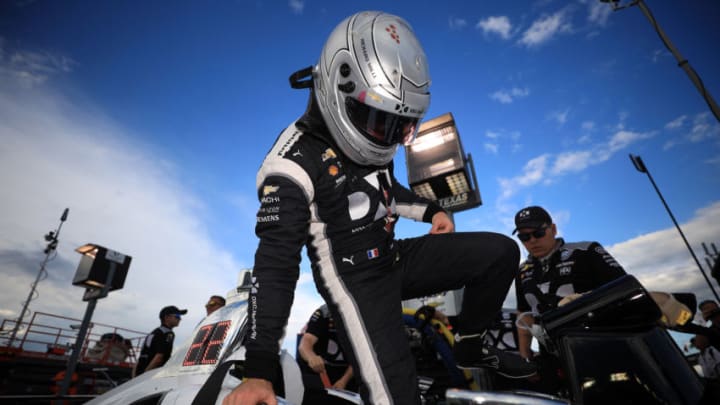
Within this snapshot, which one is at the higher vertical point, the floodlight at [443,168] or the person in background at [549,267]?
the floodlight at [443,168]

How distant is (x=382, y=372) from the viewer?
1207 mm

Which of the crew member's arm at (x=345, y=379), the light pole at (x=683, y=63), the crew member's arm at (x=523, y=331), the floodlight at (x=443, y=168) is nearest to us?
the crew member's arm at (x=523, y=331)

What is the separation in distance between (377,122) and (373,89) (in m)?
0.14

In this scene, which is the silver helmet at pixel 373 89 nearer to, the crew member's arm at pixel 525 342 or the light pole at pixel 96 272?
the crew member's arm at pixel 525 342

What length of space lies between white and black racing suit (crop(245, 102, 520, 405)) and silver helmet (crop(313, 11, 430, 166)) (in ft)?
0.32

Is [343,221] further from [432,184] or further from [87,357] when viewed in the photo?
[87,357]

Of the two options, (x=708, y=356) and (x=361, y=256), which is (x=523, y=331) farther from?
(x=708, y=356)

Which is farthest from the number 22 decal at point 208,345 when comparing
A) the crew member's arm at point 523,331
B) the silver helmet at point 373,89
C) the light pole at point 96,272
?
the light pole at point 96,272

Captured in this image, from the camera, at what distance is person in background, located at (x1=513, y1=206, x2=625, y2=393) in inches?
119

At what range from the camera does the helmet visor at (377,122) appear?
1.44 metres

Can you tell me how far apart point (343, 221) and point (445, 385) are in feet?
8.52

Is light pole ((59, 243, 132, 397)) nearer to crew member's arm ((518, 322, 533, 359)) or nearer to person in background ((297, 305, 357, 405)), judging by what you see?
person in background ((297, 305, 357, 405))

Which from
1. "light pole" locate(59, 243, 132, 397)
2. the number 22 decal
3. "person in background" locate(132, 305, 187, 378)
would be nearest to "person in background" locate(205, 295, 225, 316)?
"person in background" locate(132, 305, 187, 378)

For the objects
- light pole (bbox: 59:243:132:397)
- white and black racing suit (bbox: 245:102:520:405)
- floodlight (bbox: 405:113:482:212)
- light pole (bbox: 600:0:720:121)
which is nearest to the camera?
white and black racing suit (bbox: 245:102:520:405)
